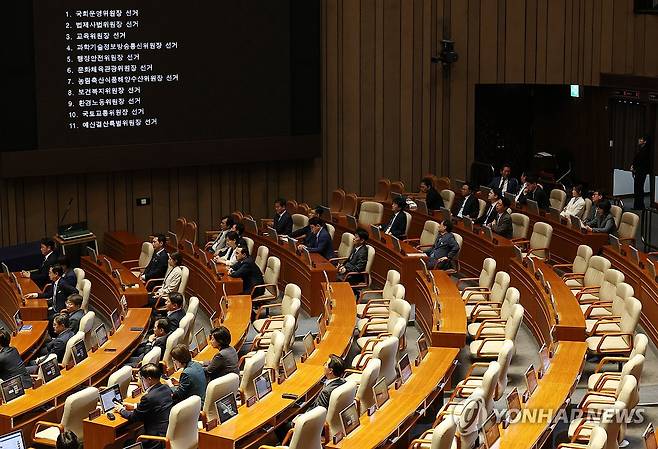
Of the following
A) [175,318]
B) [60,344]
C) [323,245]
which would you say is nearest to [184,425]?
[60,344]

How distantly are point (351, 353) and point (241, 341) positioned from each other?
1.22 meters

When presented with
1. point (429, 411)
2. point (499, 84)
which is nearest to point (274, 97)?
point (499, 84)

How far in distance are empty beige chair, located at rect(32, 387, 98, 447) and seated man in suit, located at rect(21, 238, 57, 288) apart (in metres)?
5.36

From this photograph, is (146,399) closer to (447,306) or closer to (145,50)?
(447,306)

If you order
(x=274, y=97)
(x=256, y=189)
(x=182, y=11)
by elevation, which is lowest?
(x=256, y=189)

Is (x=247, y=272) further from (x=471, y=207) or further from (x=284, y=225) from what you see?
(x=471, y=207)

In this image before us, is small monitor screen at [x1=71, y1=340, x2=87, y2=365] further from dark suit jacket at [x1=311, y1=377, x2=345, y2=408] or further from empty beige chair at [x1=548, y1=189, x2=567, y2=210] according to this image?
empty beige chair at [x1=548, y1=189, x2=567, y2=210]

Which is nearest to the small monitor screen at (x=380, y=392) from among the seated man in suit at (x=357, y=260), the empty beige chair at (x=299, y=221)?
the seated man in suit at (x=357, y=260)

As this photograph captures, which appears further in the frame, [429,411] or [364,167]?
[364,167]

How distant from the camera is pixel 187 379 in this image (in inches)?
360

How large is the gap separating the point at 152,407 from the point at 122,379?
818 millimetres

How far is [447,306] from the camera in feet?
37.8

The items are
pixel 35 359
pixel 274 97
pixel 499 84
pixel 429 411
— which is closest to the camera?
pixel 429 411

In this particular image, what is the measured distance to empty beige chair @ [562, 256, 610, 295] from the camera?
12320 mm
